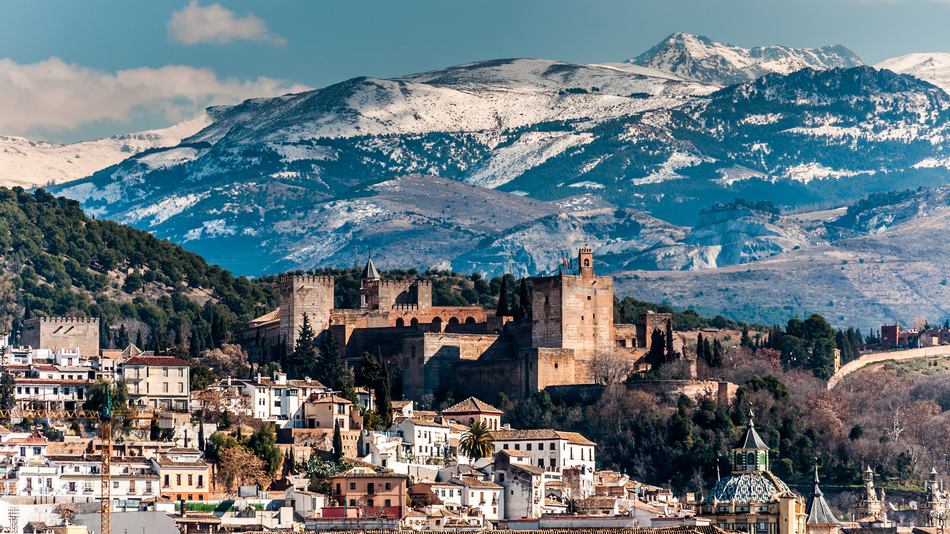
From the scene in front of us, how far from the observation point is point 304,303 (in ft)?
472

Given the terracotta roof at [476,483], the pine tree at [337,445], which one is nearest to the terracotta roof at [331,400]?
the pine tree at [337,445]

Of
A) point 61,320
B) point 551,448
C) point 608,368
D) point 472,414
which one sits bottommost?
point 551,448

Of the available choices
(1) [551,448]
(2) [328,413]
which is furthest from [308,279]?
(1) [551,448]

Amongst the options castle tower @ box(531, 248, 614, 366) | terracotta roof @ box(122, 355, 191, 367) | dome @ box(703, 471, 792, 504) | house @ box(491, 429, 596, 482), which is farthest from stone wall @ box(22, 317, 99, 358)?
dome @ box(703, 471, 792, 504)

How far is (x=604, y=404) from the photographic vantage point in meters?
130

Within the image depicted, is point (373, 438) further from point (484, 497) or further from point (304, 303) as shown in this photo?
point (304, 303)

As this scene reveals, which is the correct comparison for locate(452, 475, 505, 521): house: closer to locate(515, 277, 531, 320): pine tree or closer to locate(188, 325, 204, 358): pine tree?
locate(188, 325, 204, 358): pine tree

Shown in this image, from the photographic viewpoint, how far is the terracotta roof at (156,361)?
12050cm

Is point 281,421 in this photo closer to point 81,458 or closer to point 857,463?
point 81,458

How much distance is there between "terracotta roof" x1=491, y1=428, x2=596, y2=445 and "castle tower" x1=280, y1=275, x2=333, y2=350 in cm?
2482

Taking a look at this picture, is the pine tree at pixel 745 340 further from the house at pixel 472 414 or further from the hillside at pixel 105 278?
the house at pixel 472 414

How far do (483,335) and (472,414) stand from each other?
45.0 feet

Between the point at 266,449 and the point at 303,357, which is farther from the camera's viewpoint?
the point at 303,357

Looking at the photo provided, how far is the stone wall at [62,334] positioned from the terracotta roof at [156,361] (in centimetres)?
2007
